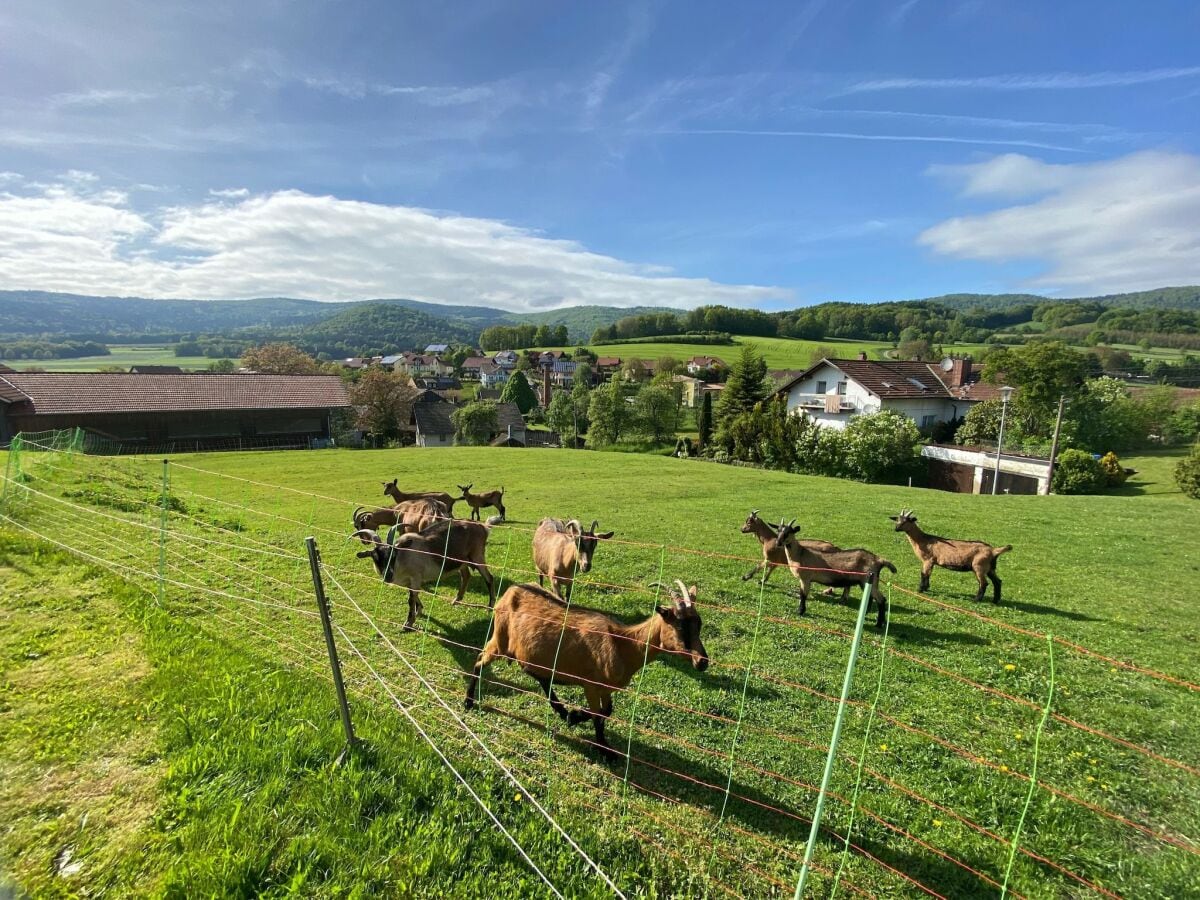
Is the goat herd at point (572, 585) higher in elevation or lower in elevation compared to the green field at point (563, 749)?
higher

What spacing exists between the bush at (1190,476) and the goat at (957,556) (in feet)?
83.7

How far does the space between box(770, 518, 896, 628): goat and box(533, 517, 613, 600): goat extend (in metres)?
2.96

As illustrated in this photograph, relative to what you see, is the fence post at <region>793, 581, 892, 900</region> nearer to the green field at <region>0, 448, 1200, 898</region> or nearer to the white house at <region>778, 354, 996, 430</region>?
the green field at <region>0, 448, 1200, 898</region>

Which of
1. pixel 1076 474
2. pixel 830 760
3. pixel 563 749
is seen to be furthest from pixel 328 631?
pixel 1076 474

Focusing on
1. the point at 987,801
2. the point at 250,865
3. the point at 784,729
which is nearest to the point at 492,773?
the point at 250,865

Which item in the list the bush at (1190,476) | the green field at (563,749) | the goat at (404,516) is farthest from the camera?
the bush at (1190,476)

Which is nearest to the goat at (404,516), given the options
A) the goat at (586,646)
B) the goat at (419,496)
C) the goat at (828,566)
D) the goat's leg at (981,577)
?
the goat at (419,496)

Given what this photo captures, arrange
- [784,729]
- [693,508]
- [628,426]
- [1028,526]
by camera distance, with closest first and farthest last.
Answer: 1. [784,729]
2. [1028,526]
3. [693,508]
4. [628,426]

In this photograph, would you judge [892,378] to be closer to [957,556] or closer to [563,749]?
[957,556]

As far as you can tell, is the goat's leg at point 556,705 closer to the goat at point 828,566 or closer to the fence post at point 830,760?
the fence post at point 830,760

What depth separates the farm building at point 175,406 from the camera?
3192cm

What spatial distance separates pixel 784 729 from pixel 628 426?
50942 mm

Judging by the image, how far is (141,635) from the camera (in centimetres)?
568

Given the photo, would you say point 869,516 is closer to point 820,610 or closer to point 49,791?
point 820,610
